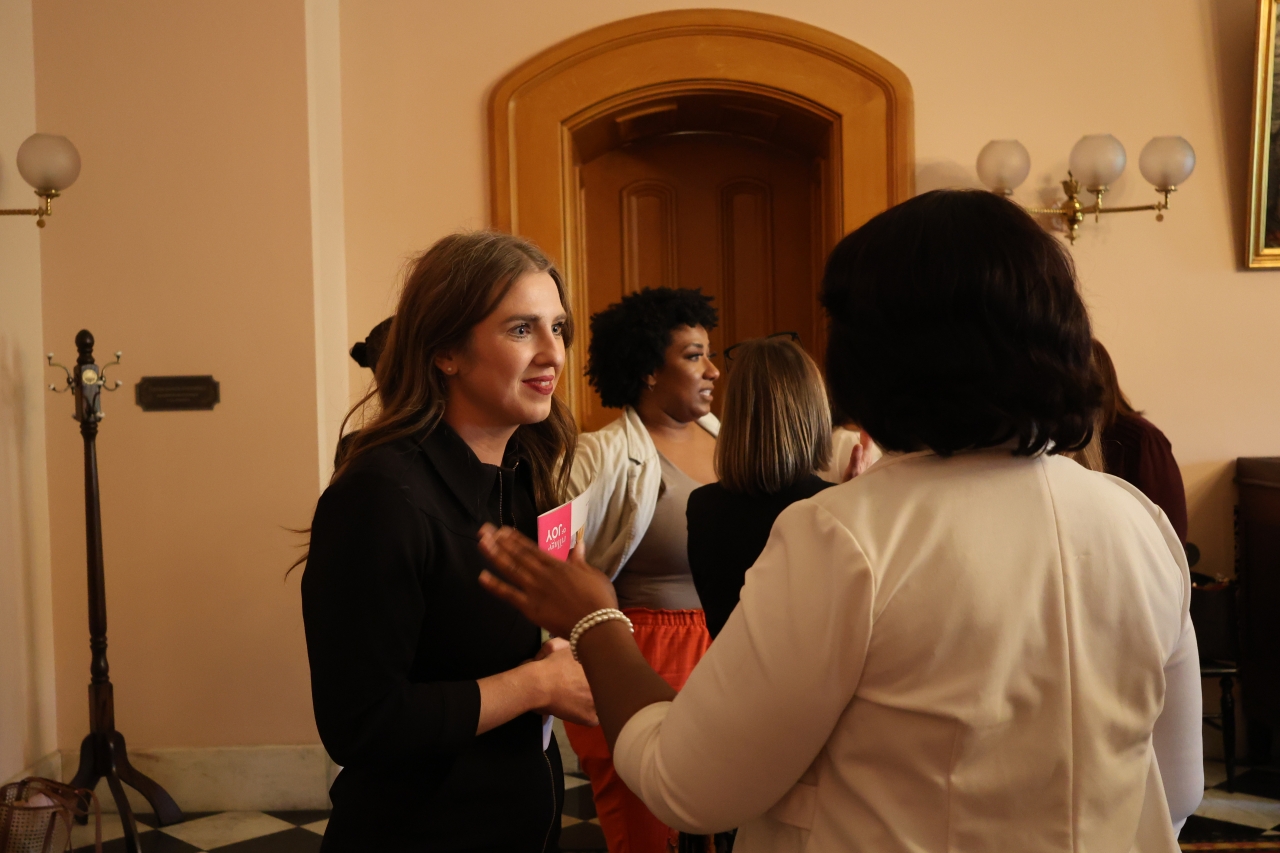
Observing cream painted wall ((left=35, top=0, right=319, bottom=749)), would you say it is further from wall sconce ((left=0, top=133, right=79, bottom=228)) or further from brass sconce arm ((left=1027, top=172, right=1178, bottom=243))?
brass sconce arm ((left=1027, top=172, right=1178, bottom=243))

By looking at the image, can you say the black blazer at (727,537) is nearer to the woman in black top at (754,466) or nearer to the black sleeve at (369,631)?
the woman in black top at (754,466)

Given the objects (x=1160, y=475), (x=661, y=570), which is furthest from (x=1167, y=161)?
(x=661, y=570)

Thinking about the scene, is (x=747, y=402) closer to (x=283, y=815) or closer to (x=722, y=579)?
(x=722, y=579)

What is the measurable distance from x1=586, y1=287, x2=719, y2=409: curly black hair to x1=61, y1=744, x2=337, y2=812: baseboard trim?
6.32 ft

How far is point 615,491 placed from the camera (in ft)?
9.91

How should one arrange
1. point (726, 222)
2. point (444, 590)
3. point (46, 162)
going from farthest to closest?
point (726, 222) < point (46, 162) < point (444, 590)

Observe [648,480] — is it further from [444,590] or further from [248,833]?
[248,833]

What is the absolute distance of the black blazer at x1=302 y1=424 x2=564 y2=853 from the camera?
53.4 inches

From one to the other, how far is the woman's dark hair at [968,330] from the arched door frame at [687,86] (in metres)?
3.60

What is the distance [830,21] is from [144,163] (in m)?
2.87

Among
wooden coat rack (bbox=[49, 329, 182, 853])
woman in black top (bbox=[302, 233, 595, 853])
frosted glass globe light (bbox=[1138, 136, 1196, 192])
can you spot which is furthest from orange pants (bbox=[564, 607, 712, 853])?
frosted glass globe light (bbox=[1138, 136, 1196, 192])

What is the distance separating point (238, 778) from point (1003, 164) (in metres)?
3.87

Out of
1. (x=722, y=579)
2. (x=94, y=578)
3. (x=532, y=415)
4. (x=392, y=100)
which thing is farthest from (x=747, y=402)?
(x=392, y=100)

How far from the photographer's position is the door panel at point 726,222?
512 cm
